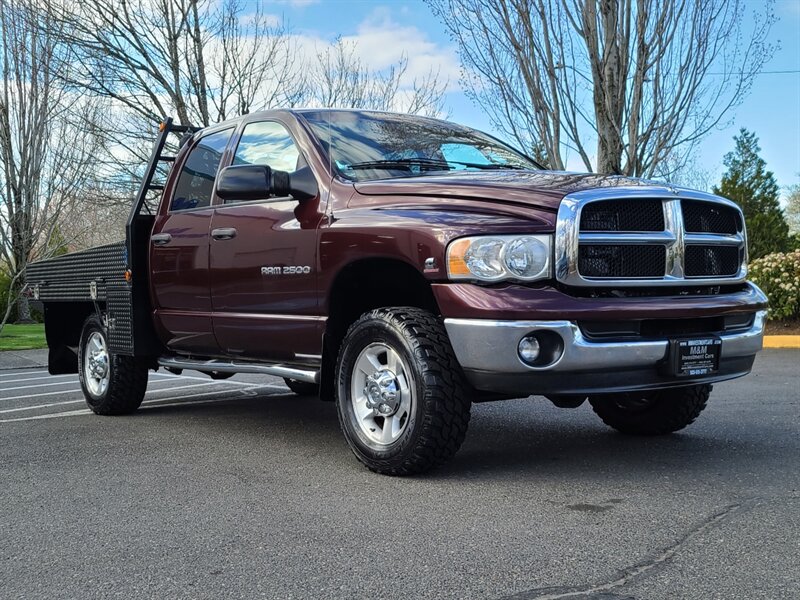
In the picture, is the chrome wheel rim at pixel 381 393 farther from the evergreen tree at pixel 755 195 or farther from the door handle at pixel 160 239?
the evergreen tree at pixel 755 195

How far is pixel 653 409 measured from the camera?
17.7 ft

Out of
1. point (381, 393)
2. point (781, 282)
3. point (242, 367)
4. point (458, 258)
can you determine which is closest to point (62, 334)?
point (242, 367)

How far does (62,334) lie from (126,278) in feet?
6.30

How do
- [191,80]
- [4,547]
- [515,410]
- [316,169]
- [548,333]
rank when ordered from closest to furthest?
[4,547], [548,333], [316,169], [515,410], [191,80]

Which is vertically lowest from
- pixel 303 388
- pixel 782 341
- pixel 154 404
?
pixel 782 341

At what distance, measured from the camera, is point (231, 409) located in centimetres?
735

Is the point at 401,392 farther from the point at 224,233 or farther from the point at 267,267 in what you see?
the point at 224,233

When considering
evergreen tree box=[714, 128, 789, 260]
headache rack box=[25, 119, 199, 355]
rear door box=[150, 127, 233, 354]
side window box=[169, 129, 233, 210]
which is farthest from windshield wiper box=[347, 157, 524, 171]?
evergreen tree box=[714, 128, 789, 260]

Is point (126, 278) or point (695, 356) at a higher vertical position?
point (126, 278)

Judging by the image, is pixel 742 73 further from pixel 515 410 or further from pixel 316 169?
pixel 316 169

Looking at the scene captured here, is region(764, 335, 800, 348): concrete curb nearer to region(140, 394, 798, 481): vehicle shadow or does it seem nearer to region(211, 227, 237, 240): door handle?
region(140, 394, 798, 481): vehicle shadow

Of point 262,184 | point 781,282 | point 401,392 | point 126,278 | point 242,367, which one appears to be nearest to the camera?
point 401,392

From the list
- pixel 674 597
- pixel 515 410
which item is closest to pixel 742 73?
pixel 515 410

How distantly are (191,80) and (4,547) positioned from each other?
580 inches
